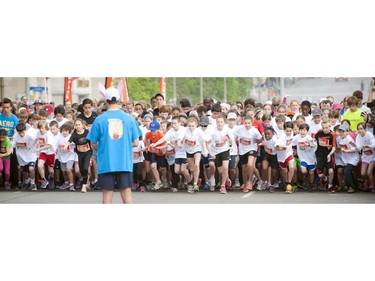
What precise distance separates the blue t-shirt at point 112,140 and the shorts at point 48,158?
4.49 m

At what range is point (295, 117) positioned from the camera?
12.3 meters

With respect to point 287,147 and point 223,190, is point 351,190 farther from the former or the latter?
point 223,190

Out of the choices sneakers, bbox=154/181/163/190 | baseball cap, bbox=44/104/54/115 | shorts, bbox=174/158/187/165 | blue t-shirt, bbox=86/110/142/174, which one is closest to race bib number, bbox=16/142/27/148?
baseball cap, bbox=44/104/54/115

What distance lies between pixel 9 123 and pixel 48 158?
34.4 inches

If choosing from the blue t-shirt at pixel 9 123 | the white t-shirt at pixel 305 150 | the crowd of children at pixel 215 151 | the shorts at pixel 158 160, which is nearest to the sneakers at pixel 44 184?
the crowd of children at pixel 215 151

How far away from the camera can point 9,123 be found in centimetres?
1188

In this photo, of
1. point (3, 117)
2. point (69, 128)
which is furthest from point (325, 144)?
point (3, 117)

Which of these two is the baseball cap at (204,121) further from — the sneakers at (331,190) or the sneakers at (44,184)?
the sneakers at (44,184)

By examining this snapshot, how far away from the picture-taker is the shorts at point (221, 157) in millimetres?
11508

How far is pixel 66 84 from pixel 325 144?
6948mm

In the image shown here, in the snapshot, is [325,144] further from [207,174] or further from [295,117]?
[207,174]

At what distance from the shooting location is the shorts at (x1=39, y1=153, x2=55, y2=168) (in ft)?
39.5

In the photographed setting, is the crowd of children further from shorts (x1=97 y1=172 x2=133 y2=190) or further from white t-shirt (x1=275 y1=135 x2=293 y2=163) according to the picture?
shorts (x1=97 y1=172 x2=133 y2=190)
